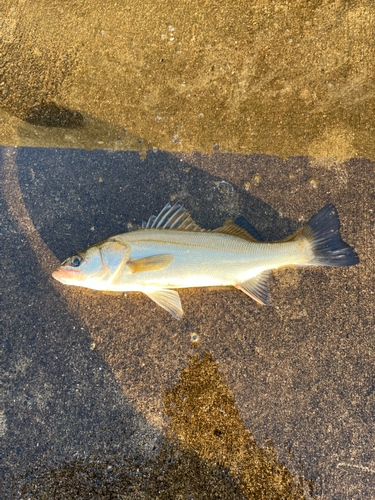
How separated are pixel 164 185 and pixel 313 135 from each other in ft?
6.10

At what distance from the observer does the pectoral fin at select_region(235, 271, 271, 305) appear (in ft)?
8.72

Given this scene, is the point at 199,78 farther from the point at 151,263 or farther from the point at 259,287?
the point at 259,287

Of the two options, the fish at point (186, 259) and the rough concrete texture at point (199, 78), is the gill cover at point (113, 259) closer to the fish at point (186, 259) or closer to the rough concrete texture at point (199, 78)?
the fish at point (186, 259)

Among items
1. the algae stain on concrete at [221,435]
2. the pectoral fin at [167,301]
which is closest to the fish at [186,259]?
the pectoral fin at [167,301]

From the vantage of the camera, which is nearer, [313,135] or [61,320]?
[61,320]

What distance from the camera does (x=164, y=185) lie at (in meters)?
3.10

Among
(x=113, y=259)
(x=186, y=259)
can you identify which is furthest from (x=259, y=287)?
(x=113, y=259)

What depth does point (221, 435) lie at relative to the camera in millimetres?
2645

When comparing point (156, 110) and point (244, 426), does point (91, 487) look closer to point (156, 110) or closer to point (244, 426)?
point (244, 426)

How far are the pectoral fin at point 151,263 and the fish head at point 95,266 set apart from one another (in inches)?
4.2

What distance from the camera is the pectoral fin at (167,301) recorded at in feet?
8.66

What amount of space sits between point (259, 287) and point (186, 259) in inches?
31.9

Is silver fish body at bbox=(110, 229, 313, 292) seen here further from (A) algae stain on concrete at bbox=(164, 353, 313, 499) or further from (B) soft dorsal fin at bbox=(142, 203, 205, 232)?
(A) algae stain on concrete at bbox=(164, 353, 313, 499)

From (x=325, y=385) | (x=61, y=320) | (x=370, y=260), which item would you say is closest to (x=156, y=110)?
(x=61, y=320)
